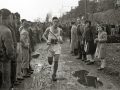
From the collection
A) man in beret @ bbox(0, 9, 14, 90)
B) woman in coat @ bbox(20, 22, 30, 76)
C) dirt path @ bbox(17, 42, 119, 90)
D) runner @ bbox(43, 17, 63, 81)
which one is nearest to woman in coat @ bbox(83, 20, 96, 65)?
dirt path @ bbox(17, 42, 119, 90)

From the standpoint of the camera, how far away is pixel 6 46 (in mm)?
4277

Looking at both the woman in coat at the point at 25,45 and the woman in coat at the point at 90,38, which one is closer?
the woman in coat at the point at 25,45

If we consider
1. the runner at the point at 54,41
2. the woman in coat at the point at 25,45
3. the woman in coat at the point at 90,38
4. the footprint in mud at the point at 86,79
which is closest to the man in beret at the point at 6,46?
the woman in coat at the point at 25,45

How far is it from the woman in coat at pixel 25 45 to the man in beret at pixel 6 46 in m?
1.99

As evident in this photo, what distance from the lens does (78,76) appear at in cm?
706

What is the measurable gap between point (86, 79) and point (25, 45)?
8.21ft

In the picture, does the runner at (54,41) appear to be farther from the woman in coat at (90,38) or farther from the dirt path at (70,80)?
the woman in coat at (90,38)

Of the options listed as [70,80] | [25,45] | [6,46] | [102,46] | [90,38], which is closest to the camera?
[6,46]

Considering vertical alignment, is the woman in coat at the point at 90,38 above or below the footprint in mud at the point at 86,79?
above

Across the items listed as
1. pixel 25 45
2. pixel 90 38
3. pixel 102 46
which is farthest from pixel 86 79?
pixel 90 38

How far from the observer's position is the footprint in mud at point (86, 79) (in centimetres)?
609

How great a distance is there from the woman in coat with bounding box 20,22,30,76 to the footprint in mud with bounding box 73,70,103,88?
191 cm

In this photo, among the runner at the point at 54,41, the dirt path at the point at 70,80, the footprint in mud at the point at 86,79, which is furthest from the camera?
the runner at the point at 54,41

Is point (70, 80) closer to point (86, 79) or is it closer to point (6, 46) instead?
point (86, 79)
